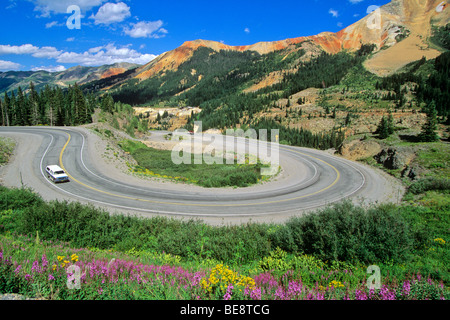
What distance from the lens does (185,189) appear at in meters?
20.0

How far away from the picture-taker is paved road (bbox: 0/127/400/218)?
52.5 feet

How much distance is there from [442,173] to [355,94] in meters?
71.1

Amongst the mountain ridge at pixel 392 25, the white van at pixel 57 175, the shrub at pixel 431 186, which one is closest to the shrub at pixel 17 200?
the white van at pixel 57 175

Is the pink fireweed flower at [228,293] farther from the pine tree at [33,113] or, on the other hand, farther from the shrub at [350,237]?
the pine tree at [33,113]

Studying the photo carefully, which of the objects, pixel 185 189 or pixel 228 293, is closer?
pixel 228 293

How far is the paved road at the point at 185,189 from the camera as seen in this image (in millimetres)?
16016

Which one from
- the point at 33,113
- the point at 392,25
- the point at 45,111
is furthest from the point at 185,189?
the point at 392,25

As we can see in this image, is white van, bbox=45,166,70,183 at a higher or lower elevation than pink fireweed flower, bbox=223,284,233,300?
lower

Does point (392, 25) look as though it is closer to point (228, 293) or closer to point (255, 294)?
point (255, 294)

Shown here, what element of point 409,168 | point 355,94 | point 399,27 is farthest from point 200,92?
point 409,168

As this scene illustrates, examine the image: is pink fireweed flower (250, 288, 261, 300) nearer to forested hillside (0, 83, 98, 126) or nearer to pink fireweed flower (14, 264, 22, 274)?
pink fireweed flower (14, 264, 22, 274)

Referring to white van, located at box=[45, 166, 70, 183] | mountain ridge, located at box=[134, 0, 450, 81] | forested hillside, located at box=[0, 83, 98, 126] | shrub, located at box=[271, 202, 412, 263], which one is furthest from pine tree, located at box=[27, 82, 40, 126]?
mountain ridge, located at box=[134, 0, 450, 81]

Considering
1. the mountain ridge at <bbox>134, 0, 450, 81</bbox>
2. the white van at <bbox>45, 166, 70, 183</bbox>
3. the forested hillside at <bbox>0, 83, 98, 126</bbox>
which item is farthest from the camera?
the mountain ridge at <bbox>134, 0, 450, 81</bbox>

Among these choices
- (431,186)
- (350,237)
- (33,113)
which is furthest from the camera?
(33,113)
